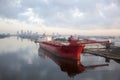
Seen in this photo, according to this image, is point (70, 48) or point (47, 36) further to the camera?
point (47, 36)

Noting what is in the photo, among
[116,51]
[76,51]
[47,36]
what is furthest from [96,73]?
[47,36]

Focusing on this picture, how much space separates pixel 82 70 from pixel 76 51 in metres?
6.60

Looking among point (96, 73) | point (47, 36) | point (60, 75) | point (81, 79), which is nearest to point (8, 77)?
point (60, 75)

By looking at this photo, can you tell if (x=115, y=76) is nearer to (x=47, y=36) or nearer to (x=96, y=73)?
(x=96, y=73)

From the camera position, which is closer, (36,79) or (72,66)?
(36,79)

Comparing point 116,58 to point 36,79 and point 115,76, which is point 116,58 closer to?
point 115,76

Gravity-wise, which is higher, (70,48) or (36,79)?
(70,48)

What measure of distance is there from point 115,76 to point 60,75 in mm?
6569

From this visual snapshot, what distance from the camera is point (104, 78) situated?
925 inches

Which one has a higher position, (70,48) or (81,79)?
(70,48)

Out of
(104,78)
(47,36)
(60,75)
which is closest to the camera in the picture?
(104,78)

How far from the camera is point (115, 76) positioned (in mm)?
24547

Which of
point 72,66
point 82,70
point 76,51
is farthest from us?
point 76,51

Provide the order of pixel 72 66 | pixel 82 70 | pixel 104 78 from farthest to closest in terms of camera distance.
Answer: pixel 72 66 → pixel 82 70 → pixel 104 78
